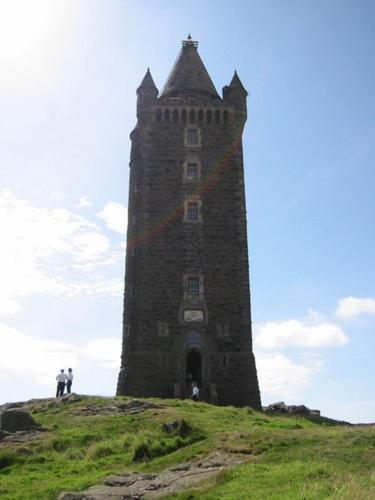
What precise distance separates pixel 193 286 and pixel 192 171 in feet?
24.1

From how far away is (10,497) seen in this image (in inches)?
648

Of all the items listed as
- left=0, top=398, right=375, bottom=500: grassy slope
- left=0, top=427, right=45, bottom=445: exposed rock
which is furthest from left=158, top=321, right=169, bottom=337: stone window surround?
left=0, top=427, right=45, bottom=445: exposed rock

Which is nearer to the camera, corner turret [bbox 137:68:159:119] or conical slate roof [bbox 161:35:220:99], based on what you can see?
corner turret [bbox 137:68:159:119]

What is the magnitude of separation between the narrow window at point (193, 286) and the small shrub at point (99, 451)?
52.9 feet

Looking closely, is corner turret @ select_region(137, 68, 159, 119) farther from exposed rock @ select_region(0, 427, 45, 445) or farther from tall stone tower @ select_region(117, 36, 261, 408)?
exposed rock @ select_region(0, 427, 45, 445)

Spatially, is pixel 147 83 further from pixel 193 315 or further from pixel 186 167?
pixel 193 315

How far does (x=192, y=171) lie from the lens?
3850 centimetres

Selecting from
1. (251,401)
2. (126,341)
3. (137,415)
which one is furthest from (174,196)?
(137,415)

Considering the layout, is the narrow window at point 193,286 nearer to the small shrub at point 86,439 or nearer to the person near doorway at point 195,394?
the person near doorway at point 195,394

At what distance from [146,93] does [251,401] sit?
2035cm

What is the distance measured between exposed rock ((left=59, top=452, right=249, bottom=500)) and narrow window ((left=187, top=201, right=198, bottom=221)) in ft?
70.1

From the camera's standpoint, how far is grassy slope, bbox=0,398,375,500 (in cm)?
1351

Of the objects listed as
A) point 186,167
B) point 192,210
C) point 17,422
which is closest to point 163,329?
point 192,210

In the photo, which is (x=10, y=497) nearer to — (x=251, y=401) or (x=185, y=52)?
(x=251, y=401)
